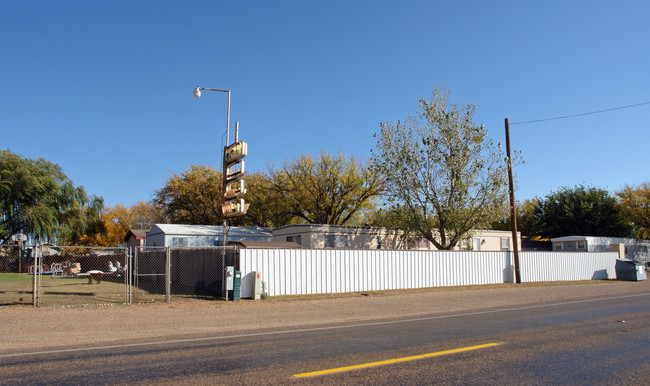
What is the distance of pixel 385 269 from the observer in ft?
68.4

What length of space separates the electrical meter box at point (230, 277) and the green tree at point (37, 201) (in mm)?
24644

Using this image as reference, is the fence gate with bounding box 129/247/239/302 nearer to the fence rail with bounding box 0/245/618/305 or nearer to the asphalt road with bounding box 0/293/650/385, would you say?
the fence rail with bounding box 0/245/618/305

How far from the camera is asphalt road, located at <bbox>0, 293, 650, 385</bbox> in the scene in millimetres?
5969

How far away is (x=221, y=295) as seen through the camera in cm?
1736

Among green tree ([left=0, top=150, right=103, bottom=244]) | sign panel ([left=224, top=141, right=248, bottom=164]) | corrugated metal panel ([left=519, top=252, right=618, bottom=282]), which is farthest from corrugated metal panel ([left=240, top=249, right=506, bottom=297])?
green tree ([left=0, top=150, right=103, bottom=244])

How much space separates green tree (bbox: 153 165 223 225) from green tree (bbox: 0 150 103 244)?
9587 millimetres

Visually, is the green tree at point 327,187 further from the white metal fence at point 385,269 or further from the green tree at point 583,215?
the green tree at point 583,215

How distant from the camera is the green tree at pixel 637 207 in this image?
45.2 metres

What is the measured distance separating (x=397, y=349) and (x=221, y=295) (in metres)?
10.9

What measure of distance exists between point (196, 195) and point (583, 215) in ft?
129

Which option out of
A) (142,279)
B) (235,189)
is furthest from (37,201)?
(235,189)

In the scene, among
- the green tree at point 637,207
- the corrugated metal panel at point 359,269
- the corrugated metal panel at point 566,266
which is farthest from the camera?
the green tree at point 637,207

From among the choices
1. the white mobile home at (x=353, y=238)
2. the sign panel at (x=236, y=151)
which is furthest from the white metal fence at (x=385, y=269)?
the sign panel at (x=236, y=151)

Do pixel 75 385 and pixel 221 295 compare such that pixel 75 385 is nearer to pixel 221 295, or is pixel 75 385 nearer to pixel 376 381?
pixel 376 381
